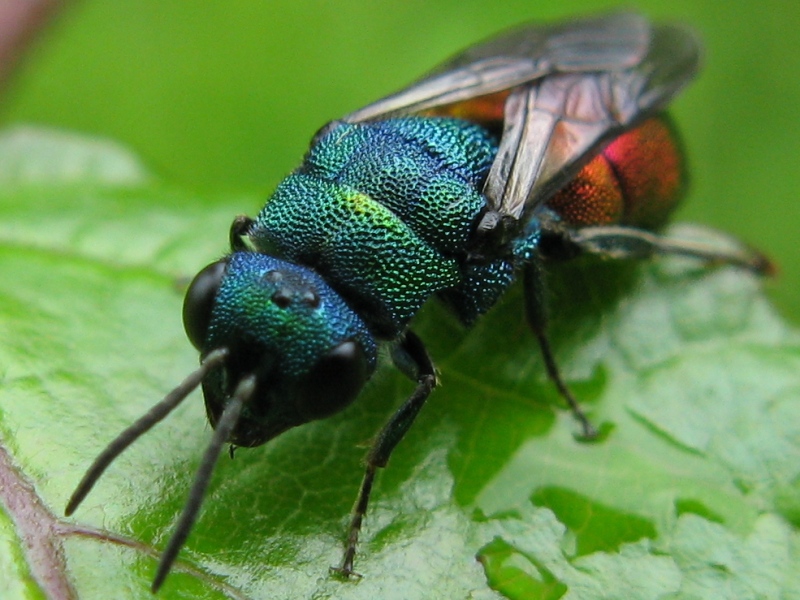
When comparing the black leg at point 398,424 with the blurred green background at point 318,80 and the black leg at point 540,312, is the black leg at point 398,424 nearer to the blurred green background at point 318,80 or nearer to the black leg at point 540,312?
the black leg at point 540,312

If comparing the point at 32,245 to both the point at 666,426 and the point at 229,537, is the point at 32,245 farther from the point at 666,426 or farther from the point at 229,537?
the point at 666,426

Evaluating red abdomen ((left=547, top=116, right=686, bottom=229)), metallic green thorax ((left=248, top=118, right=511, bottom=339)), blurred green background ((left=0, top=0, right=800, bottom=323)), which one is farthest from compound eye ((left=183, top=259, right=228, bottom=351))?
blurred green background ((left=0, top=0, right=800, bottom=323))

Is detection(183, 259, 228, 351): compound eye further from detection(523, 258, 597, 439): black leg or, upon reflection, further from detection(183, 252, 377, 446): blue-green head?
detection(523, 258, 597, 439): black leg

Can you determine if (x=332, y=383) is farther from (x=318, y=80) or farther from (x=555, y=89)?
(x=318, y=80)

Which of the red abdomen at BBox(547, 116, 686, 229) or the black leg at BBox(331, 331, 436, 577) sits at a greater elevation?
the red abdomen at BBox(547, 116, 686, 229)

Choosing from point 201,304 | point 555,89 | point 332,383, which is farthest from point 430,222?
point 555,89

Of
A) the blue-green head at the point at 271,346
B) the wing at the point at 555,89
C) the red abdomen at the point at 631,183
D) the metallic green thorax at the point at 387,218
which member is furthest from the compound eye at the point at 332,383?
the red abdomen at the point at 631,183

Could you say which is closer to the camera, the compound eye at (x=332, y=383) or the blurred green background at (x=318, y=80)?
the compound eye at (x=332, y=383)
